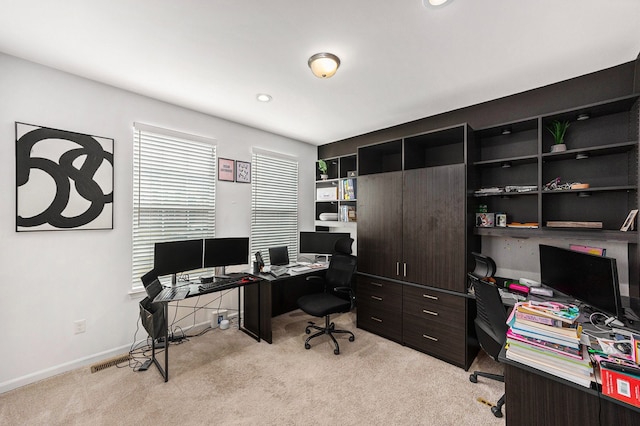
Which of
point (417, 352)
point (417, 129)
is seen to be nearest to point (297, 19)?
point (417, 129)

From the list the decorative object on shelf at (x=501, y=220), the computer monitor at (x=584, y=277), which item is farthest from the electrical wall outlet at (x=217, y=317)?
→ the computer monitor at (x=584, y=277)

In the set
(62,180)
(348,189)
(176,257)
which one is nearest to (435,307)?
(348,189)

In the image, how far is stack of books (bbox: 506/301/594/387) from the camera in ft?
4.01

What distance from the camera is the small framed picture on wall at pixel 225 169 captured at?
3494 millimetres

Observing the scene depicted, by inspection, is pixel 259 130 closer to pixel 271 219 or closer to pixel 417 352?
pixel 271 219

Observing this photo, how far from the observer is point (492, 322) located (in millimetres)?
2068

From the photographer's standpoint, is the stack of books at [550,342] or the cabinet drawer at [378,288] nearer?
the stack of books at [550,342]

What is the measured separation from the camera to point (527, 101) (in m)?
2.67

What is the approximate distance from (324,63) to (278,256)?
2.58 metres

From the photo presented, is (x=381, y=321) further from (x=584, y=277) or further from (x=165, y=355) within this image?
(x=165, y=355)

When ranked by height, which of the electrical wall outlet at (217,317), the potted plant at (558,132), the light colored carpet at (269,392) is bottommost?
the light colored carpet at (269,392)

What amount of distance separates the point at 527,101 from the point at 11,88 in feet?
15.6

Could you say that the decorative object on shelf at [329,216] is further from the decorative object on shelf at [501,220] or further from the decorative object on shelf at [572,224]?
the decorative object on shelf at [572,224]

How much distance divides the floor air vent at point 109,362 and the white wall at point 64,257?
0.07m
